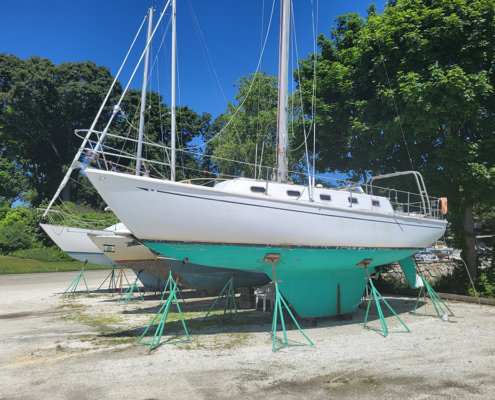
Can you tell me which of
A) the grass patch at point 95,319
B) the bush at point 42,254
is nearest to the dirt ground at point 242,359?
the grass patch at point 95,319

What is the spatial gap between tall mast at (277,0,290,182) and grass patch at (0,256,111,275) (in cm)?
2063

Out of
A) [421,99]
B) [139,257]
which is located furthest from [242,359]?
[421,99]

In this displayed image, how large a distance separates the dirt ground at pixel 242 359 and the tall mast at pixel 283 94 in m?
3.98

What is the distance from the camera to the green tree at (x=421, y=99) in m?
11.3

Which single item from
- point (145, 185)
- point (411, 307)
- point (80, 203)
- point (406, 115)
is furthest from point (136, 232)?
point (80, 203)

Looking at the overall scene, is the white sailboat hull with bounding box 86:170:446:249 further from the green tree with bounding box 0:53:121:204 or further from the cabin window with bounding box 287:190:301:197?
the green tree with bounding box 0:53:121:204

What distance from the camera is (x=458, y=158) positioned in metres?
11.7

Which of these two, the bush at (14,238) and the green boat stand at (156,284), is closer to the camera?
the green boat stand at (156,284)

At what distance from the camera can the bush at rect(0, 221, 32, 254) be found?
81.7ft

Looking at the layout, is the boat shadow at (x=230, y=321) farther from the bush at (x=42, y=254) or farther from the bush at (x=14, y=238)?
the bush at (x=14, y=238)

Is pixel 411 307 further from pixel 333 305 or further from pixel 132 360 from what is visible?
pixel 132 360

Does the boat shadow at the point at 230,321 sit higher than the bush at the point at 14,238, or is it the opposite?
the bush at the point at 14,238

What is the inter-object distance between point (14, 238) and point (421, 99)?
26.6 metres

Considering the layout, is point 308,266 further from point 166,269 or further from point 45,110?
point 45,110
